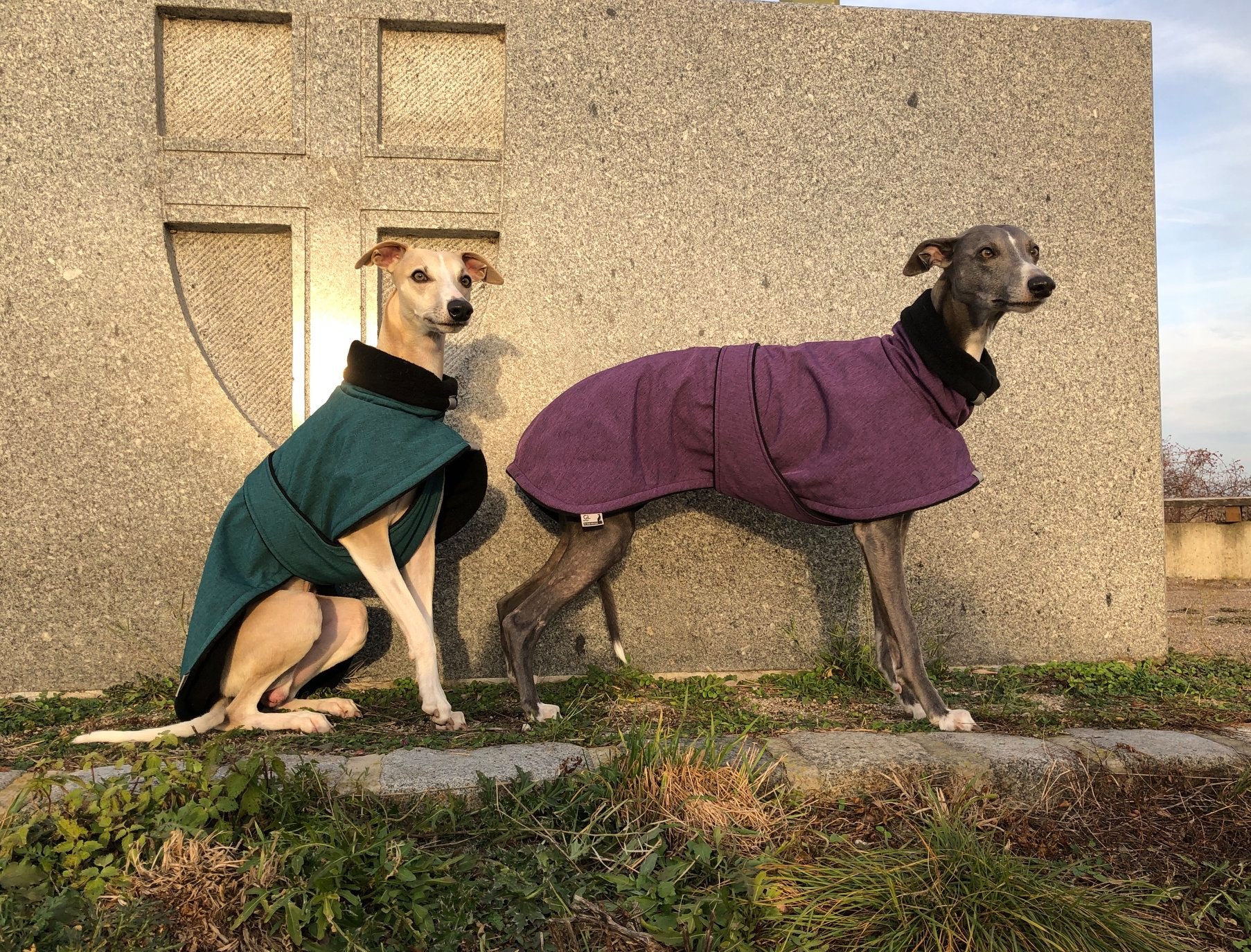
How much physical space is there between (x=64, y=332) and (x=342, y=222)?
1.39 metres

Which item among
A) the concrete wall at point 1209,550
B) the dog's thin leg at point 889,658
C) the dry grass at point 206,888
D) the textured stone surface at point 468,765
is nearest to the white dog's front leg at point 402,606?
the textured stone surface at point 468,765

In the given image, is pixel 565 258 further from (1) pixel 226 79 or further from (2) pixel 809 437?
(1) pixel 226 79

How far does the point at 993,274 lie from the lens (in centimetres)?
362

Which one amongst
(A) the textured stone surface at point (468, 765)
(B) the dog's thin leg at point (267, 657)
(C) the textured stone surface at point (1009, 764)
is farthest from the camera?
(B) the dog's thin leg at point (267, 657)

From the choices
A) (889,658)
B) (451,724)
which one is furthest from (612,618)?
(889,658)

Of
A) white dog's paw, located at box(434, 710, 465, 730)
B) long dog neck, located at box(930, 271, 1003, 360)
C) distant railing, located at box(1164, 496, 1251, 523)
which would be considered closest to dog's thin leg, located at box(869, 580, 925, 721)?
long dog neck, located at box(930, 271, 1003, 360)

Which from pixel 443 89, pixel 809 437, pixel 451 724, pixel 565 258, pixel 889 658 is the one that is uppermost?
pixel 443 89

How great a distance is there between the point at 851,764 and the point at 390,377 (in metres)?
2.20

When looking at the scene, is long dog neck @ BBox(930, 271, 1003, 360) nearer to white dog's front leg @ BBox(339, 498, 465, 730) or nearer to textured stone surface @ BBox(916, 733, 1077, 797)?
textured stone surface @ BBox(916, 733, 1077, 797)

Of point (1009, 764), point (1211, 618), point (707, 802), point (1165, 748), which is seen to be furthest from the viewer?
point (1211, 618)

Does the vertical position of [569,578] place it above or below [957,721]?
above

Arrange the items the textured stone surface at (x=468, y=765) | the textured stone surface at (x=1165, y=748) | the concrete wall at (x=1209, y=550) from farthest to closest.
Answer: the concrete wall at (x=1209, y=550) → the textured stone surface at (x=1165, y=748) → the textured stone surface at (x=468, y=765)

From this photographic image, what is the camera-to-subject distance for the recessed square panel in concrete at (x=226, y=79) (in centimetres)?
463

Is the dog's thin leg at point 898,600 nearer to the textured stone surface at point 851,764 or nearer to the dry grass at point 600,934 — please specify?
the textured stone surface at point 851,764
